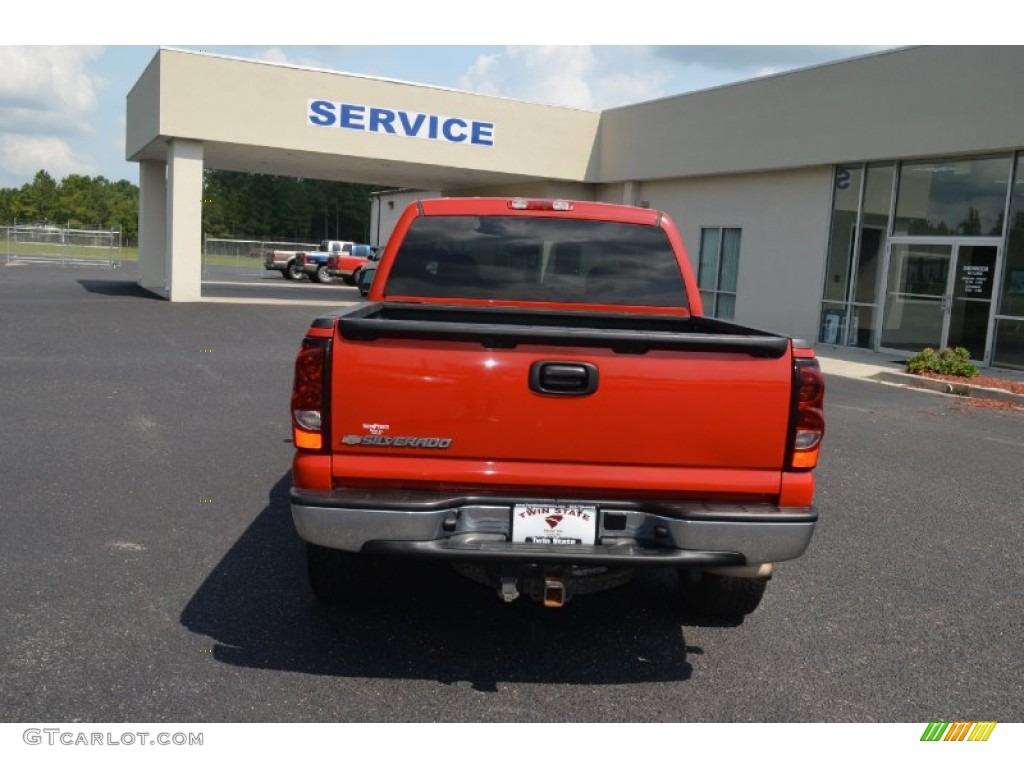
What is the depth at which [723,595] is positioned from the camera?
4.33 meters

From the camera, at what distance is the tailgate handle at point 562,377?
3516mm

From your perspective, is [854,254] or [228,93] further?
[228,93]

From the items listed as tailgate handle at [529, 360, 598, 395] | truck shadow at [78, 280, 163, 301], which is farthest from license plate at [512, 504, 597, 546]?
truck shadow at [78, 280, 163, 301]

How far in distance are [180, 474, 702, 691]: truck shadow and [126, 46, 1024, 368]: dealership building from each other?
1359 cm

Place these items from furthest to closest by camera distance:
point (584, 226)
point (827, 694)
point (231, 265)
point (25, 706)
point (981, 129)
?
point (231, 265), point (981, 129), point (584, 226), point (827, 694), point (25, 706)

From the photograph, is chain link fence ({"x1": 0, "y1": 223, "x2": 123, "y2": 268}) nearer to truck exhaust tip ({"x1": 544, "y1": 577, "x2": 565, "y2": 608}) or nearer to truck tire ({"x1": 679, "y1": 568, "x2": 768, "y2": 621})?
truck tire ({"x1": 679, "y1": 568, "x2": 768, "y2": 621})

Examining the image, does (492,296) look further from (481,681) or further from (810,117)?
(810,117)

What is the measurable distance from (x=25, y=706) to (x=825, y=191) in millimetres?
18342

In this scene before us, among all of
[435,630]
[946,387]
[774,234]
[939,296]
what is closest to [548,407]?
[435,630]

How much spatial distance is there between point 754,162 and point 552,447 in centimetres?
1814

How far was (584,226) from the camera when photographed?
5.26m

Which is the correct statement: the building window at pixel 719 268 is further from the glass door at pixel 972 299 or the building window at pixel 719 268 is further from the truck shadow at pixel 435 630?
the truck shadow at pixel 435 630

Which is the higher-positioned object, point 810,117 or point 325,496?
point 810,117

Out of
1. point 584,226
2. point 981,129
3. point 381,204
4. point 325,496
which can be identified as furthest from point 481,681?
point 381,204
